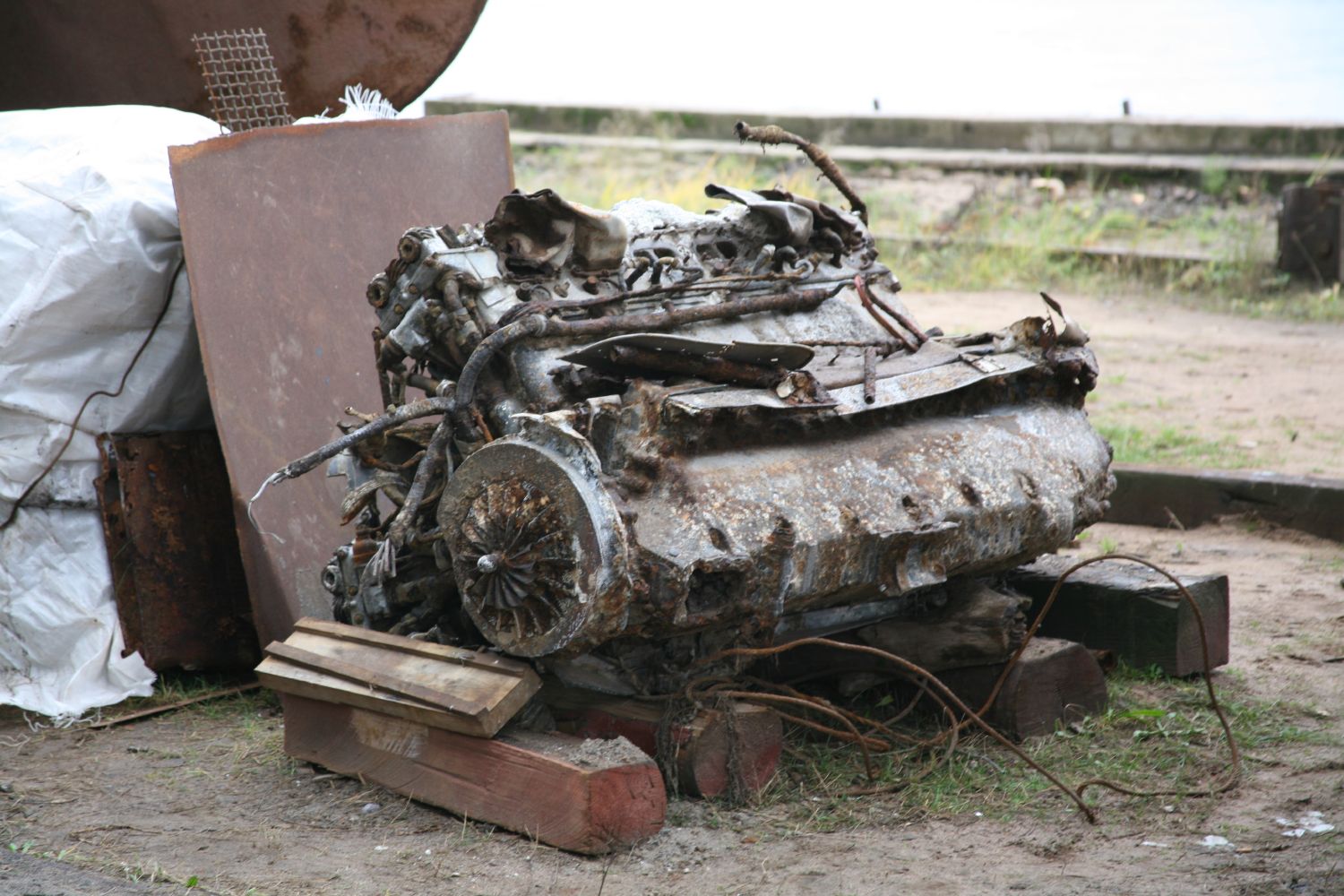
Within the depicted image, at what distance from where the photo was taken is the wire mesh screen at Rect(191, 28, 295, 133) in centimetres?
572

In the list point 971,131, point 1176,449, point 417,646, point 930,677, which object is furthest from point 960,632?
point 971,131

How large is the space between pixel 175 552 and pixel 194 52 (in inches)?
102

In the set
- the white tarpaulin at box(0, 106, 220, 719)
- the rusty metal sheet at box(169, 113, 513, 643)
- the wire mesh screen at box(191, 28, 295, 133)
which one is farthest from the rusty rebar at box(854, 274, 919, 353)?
the wire mesh screen at box(191, 28, 295, 133)

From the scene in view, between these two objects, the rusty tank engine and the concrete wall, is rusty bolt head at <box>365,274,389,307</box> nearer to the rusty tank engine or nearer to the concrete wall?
the rusty tank engine

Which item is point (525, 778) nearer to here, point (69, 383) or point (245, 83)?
point (69, 383)

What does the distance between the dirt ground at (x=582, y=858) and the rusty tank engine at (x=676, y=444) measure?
486 millimetres

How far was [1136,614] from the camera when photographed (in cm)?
462

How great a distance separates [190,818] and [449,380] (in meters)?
1.32

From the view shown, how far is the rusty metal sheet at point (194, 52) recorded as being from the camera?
20.9 ft

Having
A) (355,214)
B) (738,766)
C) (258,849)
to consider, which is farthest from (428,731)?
(355,214)

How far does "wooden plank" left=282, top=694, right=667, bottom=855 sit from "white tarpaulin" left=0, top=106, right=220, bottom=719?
53.7 inches

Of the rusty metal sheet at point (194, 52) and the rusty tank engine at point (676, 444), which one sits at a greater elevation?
the rusty metal sheet at point (194, 52)

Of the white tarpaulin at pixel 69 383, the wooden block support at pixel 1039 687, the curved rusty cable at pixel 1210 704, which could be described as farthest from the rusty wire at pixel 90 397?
the curved rusty cable at pixel 1210 704

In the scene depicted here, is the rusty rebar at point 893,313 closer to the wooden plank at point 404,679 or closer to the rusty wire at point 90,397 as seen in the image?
the wooden plank at point 404,679
